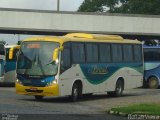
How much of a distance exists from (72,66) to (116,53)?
4311 millimetres

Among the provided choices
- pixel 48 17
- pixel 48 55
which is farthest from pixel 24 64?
pixel 48 17

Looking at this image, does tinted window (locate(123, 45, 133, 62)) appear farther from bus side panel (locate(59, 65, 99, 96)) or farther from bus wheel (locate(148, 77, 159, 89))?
bus wheel (locate(148, 77, 159, 89))

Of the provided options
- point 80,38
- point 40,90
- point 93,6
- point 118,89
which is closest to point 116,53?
point 118,89

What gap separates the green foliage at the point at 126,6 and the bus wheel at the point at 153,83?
42301mm

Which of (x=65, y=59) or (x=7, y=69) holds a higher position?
(x=65, y=59)

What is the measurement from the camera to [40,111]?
19344 mm

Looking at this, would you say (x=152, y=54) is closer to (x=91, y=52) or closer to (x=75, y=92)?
(x=91, y=52)

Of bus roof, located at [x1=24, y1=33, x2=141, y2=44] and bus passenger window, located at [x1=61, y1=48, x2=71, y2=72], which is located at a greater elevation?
bus roof, located at [x1=24, y1=33, x2=141, y2=44]

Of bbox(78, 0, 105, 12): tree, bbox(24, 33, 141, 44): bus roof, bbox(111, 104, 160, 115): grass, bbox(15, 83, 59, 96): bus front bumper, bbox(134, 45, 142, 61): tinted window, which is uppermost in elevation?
bbox(78, 0, 105, 12): tree

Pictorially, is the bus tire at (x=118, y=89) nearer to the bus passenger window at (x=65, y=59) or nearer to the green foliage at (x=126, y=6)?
the bus passenger window at (x=65, y=59)

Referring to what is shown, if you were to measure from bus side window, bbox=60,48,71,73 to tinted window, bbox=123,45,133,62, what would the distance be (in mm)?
5350

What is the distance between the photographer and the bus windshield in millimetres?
23844

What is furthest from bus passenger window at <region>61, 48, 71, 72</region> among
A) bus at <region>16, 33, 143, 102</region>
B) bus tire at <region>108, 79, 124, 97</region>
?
bus tire at <region>108, 79, 124, 97</region>

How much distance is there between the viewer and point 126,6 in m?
85.2
